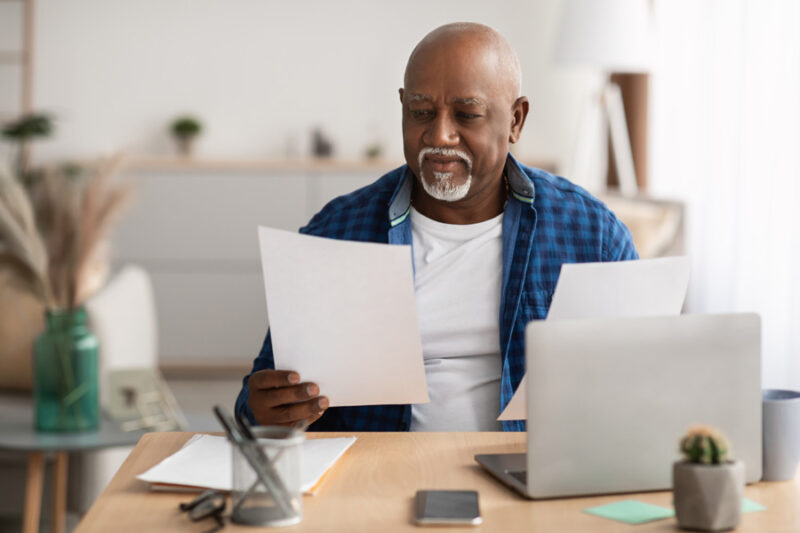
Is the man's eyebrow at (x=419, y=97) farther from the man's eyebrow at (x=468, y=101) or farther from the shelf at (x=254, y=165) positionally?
the shelf at (x=254, y=165)

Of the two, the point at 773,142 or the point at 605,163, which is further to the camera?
the point at 605,163

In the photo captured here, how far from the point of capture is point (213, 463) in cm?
→ 120

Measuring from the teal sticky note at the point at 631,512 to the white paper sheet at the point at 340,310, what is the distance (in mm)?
362

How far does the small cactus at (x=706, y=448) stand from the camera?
1.00 m

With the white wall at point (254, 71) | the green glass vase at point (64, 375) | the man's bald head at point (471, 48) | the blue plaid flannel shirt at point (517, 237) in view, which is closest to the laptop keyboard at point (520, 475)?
the blue plaid flannel shirt at point (517, 237)

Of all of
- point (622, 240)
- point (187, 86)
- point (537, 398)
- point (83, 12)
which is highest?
point (83, 12)

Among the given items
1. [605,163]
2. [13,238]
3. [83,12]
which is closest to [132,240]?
[83,12]

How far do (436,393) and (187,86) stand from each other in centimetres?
432

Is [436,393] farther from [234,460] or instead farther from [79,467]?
[79,467]

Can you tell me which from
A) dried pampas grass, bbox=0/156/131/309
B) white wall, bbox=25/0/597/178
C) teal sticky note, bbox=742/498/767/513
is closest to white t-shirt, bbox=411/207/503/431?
teal sticky note, bbox=742/498/767/513

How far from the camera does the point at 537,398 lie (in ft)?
3.52

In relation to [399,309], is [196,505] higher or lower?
lower

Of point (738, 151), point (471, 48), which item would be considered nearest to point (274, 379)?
point (471, 48)

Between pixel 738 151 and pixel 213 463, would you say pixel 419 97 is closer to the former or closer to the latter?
pixel 213 463
